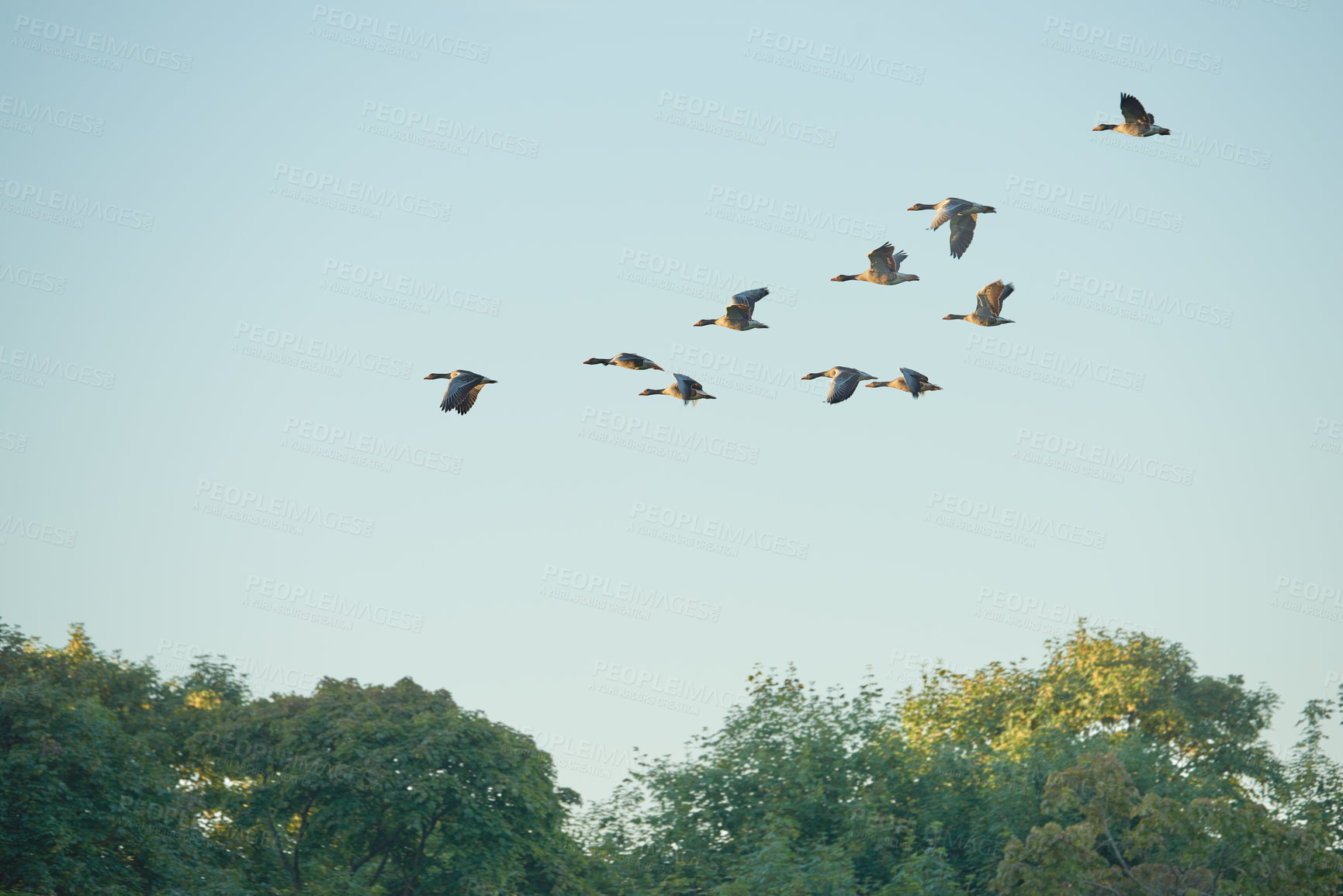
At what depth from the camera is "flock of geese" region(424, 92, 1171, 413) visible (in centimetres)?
1948

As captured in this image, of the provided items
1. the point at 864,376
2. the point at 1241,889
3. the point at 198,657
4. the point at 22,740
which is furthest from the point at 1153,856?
the point at 198,657

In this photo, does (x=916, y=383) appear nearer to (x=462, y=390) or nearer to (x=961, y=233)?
(x=961, y=233)

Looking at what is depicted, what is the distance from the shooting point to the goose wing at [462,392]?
1909cm

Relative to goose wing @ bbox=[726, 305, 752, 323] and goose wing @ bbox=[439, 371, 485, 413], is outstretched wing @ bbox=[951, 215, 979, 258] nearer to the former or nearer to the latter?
goose wing @ bbox=[726, 305, 752, 323]

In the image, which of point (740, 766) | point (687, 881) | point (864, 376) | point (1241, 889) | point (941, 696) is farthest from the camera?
point (941, 696)

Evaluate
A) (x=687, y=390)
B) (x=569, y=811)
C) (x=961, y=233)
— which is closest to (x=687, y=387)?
(x=687, y=390)

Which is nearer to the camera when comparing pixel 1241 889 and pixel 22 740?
pixel 1241 889

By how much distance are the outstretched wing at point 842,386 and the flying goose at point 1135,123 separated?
5430mm

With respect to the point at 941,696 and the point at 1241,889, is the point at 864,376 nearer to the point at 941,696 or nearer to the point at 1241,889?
the point at 1241,889

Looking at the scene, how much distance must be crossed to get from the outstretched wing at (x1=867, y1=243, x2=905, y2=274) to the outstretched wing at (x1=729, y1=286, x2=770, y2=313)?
5.86 feet

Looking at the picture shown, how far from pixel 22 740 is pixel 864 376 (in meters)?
19.6

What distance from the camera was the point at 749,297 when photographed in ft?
71.6

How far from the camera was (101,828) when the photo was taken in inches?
1121

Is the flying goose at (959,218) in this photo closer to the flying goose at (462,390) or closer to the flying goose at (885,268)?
the flying goose at (885,268)
